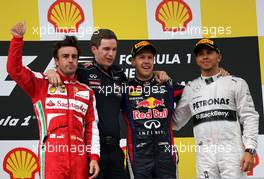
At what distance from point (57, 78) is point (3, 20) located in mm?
1420

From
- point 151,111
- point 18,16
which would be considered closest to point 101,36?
point 151,111

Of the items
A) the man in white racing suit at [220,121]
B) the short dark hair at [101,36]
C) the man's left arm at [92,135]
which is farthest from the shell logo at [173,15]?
the man's left arm at [92,135]

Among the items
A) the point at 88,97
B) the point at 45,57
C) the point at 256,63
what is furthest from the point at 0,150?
the point at 256,63

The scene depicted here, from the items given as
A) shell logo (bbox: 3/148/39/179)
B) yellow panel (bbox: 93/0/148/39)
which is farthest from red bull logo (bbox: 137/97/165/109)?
shell logo (bbox: 3/148/39/179)

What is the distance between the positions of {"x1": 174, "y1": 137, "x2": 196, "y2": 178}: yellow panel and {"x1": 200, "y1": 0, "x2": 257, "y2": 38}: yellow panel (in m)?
0.95

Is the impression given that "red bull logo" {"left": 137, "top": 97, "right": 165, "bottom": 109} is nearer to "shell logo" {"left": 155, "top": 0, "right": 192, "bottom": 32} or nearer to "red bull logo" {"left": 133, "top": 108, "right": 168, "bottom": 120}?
"red bull logo" {"left": 133, "top": 108, "right": 168, "bottom": 120}

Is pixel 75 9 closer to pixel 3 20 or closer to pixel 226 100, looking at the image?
pixel 3 20

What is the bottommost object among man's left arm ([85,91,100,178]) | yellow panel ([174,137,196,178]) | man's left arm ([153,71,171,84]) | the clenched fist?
yellow panel ([174,137,196,178])

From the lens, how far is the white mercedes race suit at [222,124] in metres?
2.51

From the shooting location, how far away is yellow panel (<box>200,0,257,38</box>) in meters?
3.58

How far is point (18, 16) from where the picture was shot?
11.7ft

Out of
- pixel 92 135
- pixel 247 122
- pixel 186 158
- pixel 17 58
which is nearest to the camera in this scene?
pixel 17 58

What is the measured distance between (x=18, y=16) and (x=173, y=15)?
4.43ft

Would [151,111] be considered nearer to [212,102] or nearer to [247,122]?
[212,102]
